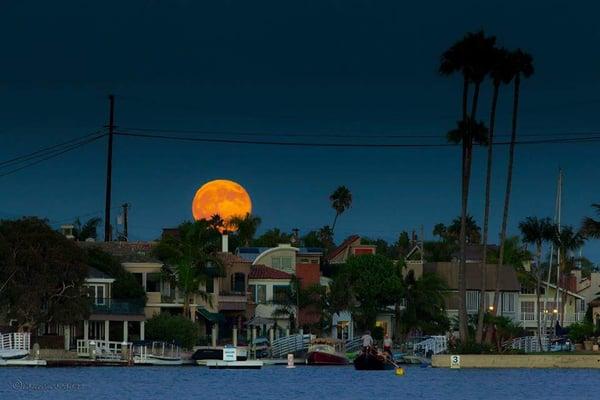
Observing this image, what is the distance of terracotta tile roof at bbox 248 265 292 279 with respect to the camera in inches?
5901

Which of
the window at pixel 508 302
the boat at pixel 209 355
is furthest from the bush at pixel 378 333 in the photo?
the boat at pixel 209 355

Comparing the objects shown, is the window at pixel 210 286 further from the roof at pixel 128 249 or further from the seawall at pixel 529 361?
the seawall at pixel 529 361

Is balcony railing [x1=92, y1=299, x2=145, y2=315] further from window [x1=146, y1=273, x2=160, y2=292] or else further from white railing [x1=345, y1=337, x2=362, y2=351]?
white railing [x1=345, y1=337, x2=362, y2=351]

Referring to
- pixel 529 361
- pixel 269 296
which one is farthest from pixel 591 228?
pixel 269 296

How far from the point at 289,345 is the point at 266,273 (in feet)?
59.2

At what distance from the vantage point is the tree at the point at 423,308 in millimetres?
147750

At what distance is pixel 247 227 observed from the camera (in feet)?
586

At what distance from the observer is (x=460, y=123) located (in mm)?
114188

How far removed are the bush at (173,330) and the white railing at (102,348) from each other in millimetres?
5775

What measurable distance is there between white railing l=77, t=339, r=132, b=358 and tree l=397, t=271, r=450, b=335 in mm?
31468

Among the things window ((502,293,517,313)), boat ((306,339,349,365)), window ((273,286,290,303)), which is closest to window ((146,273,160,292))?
window ((273,286,290,303))

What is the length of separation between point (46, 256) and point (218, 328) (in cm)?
2833

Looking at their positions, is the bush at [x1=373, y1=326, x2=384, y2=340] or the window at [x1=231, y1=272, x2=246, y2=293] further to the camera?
the bush at [x1=373, y1=326, x2=384, y2=340]

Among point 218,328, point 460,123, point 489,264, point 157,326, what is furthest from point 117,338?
point 489,264
